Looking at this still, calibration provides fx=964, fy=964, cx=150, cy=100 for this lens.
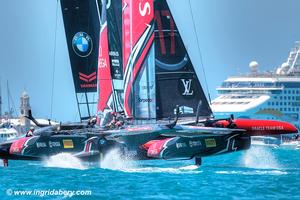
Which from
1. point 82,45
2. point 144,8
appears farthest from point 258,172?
point 82,45

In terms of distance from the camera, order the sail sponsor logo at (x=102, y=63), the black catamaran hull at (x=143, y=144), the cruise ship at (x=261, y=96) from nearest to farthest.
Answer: the black catamaran hull at (x=143, y=144) < the sail sponsor logo at (x=102, y=63) < the cruise ship at (x=261, y=96)

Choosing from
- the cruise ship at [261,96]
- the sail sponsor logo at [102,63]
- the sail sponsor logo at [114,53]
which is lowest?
the cruise ship at [261,96]

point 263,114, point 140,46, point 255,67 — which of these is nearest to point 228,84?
point 255,67

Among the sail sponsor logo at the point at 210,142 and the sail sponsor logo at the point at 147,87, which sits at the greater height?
the sail sponsor logo at the point at 147,87

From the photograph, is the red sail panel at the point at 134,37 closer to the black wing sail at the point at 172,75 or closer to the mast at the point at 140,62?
the mast at the point at 140,62

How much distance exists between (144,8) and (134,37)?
1192mm

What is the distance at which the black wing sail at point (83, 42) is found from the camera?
39.9 metres

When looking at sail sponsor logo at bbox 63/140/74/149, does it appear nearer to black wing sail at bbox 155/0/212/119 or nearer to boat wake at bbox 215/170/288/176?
black wing sail at bbox 155/0/212/119

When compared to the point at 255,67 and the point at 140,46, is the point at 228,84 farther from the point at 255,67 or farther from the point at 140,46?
the point at 140,46

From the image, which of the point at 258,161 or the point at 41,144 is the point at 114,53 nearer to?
the point at 41,144

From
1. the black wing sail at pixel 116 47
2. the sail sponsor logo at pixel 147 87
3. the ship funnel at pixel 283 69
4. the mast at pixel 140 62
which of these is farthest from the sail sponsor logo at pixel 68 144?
the ship funnel at pixel 283 69

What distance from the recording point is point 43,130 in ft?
116

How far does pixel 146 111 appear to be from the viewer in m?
35.6

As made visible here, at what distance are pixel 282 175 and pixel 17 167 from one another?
1070cm
